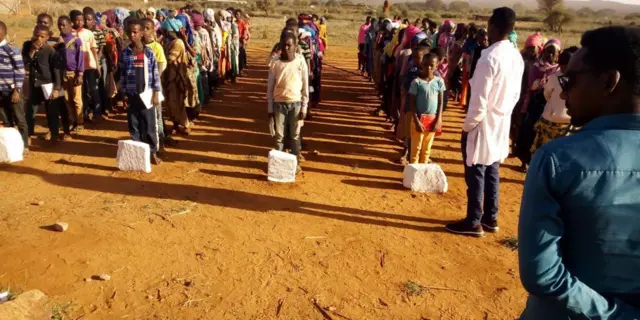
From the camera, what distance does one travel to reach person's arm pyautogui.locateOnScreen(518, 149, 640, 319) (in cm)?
141

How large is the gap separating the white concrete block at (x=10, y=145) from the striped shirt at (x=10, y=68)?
1.91ft

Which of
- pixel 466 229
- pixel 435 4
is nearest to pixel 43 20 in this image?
pixel 466 229

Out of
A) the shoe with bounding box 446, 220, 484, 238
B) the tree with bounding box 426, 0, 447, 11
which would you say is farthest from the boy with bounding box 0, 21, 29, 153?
the tree with bounding box 426, 0, 447, 11

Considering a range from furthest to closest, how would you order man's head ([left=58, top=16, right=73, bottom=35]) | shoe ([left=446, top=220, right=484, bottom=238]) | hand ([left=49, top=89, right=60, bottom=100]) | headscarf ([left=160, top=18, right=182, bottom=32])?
headscarf ([left=160, top=18, right=182, bottom=32]) → man's head ([left=58, top=16, right=73, bottom=35]) → hand ([left=49, top=89, right=60, bottom=100]) → shoe ([left=446, top=220, right=484, bottom=238])

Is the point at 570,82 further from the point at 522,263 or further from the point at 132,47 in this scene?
the point at 132,47

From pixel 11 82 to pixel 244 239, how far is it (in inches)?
167

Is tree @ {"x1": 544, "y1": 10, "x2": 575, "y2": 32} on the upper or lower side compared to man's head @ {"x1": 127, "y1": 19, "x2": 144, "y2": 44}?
upper

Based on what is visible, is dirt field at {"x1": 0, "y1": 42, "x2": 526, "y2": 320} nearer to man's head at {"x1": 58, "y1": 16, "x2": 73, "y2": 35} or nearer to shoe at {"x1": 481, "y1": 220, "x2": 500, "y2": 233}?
shoe at {"x1": 481, "y1": 220, "x2": 500, "y2": 233}

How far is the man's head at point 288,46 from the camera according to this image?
6031 millimetres

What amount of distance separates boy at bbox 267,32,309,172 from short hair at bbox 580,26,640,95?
16.0ft

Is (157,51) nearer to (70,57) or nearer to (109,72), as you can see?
(70,57)

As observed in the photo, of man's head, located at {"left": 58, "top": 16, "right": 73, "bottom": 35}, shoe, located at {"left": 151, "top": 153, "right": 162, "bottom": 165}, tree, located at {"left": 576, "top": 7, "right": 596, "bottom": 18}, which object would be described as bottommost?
shoe, located at {"left": 151, "top": 153, "right": 162, "bottom": 165}

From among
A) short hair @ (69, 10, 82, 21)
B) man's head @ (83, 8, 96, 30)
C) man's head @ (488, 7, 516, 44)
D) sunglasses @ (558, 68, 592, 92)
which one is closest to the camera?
sunglasses @ (558, 68, 592, 92)

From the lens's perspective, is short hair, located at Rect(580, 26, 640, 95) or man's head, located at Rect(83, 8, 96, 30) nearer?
short hair, located at Rect(580, 26, 640, 95)
